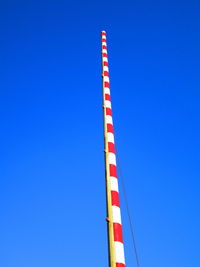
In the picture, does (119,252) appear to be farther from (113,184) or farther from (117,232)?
(113,184)

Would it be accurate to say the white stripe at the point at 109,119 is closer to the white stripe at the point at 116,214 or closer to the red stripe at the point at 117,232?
the white stripe at the point at 116,214

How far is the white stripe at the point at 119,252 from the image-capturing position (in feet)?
14.9

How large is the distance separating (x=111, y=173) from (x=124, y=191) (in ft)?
2.45

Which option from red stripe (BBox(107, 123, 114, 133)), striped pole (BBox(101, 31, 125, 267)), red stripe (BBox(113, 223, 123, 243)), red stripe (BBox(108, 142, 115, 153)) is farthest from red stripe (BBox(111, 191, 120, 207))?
red stripe (BBox(107, 123, 114, 133))

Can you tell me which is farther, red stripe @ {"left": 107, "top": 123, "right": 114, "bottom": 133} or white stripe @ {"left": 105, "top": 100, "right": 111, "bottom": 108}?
white stripe @ {"left": 105, "top": 100, "right": 111, "bottom": 108}

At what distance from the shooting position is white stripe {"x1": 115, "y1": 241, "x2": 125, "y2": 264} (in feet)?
14.9

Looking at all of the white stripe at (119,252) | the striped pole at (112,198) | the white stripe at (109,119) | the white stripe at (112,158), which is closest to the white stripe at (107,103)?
the striped pole at (112,198)

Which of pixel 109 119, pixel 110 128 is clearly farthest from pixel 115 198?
pixel 109 119

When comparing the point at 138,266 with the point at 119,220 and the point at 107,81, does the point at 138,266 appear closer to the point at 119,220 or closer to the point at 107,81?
the point at 119,220

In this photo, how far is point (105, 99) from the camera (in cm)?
746

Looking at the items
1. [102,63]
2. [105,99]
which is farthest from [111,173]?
[102,63]

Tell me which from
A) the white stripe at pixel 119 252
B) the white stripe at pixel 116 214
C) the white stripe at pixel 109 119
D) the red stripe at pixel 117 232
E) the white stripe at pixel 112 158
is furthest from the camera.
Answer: the white stripe at pixel 109 119

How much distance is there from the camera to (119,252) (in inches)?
181

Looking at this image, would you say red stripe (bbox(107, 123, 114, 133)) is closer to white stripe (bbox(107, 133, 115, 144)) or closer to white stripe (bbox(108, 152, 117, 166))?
white stripe (bbox(107, 133, 115, 144))
